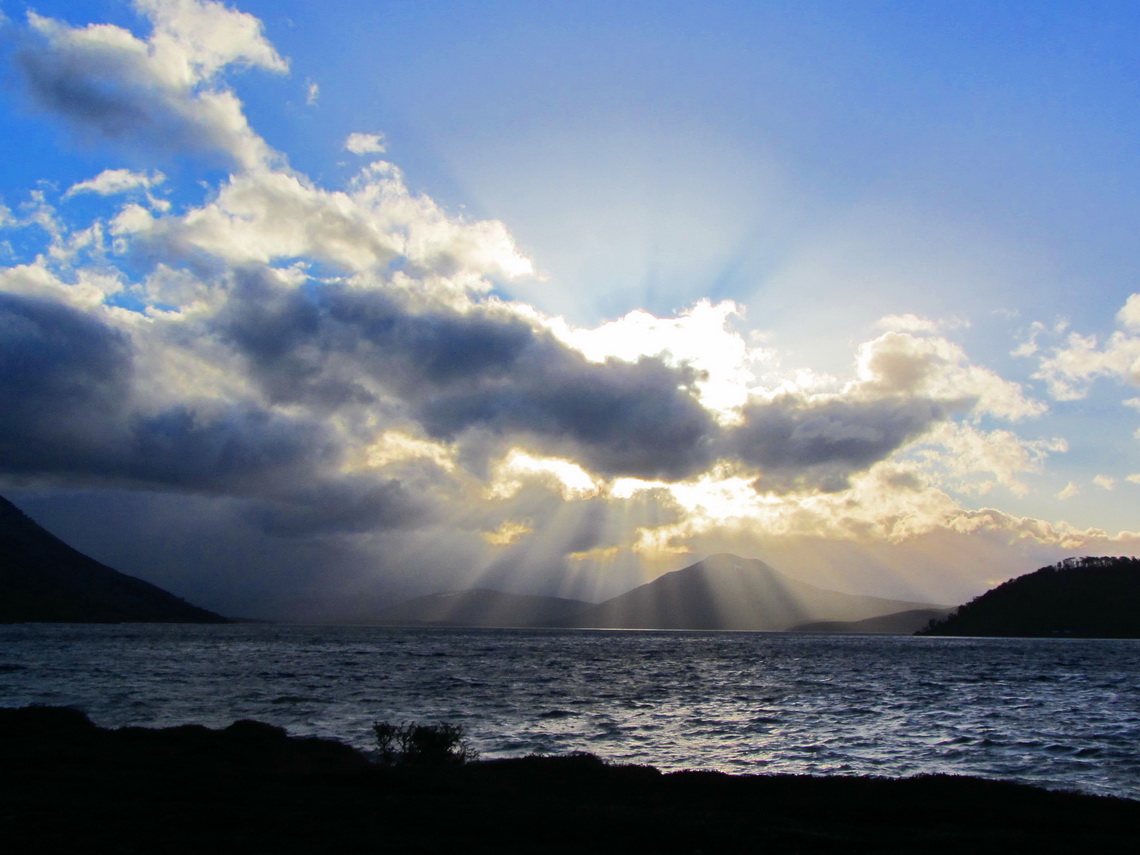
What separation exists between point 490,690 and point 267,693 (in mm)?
18400

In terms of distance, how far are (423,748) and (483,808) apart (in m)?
11.7

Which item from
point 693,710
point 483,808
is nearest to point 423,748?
point 483,808

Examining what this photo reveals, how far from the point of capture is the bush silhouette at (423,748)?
31.1 meters

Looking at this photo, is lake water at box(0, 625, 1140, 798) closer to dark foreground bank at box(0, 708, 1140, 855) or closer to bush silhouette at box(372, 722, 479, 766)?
bush silhouette at box(372, 722, 479, 766)

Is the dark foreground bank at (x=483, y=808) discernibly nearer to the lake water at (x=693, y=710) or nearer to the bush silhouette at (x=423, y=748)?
the bush silhouette at (x=423, y=748)

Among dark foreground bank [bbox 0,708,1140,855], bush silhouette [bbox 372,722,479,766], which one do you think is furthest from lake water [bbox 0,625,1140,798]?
dark foreground bank [bbox 0,708,1140,855]

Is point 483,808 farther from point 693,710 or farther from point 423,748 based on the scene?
point 693,710

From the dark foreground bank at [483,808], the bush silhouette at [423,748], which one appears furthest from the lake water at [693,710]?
the dark foreground bank at [483,808]

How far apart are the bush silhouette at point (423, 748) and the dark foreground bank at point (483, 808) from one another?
6.72ft

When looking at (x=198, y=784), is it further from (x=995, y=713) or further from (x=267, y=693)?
(x=995, y=713)

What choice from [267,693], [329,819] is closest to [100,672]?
[267,693]

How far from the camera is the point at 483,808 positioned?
2108 cm

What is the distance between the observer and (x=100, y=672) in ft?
257

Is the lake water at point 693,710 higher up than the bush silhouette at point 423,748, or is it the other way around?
the bush silhouette at point 423,748
